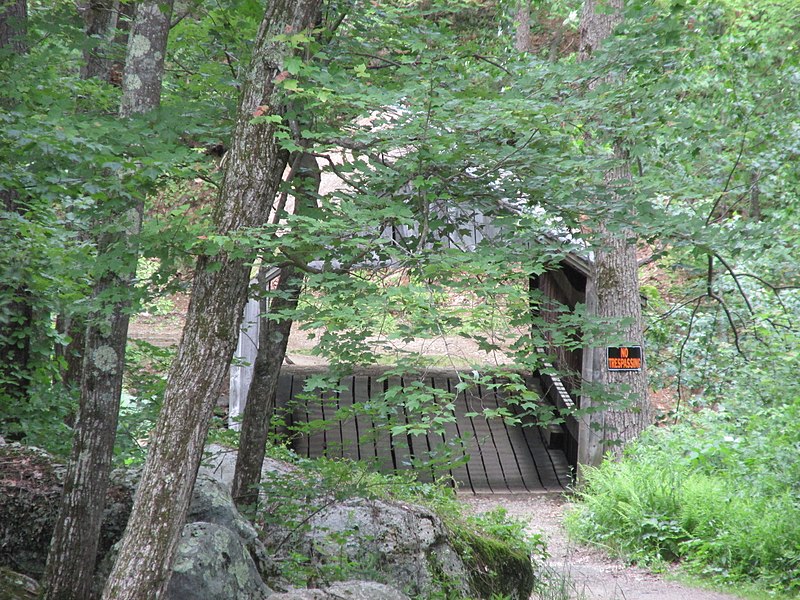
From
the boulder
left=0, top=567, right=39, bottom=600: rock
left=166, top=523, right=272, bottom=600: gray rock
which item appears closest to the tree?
the boulder

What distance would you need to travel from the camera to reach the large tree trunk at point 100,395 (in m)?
4.16

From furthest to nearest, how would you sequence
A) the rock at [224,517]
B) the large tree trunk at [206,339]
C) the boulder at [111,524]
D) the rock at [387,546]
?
the rock at [387,546] < the rock at [224,517] < the boulder at [111,524] < the large tree trunk at [206,339]

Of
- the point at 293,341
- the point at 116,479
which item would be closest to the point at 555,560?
the point at 116,479

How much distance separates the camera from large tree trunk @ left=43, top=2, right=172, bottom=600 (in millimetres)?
4164

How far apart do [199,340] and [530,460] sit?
8.46 meters

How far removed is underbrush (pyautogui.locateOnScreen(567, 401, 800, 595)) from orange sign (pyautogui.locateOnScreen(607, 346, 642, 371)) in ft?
3.03

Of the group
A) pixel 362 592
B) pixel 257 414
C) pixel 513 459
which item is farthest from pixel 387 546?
pixel 513 459

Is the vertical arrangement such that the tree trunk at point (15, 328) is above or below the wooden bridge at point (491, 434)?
above

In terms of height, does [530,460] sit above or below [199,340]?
below

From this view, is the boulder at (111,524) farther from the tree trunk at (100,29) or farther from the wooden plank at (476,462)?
the wooden plank at (476,462)

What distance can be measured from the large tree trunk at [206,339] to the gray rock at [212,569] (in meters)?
0.40

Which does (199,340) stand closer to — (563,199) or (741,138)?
(563,199)

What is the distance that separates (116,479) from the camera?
499cm

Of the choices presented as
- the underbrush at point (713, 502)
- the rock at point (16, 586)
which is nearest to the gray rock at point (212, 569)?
the rock at point (16, 586)
